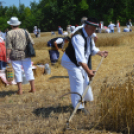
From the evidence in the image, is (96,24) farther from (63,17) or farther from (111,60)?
(63,17)

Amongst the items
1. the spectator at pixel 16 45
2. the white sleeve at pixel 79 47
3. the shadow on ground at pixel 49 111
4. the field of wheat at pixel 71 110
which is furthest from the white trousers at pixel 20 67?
the white sleeve at pixel 79 47

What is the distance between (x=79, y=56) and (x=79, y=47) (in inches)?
5.2

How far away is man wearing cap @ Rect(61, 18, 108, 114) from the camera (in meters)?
3.47

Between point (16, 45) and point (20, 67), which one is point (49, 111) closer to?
point (20, 67)

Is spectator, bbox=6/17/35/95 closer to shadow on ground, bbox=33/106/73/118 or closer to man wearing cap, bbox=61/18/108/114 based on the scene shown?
shadow on ground, bbox=33/106/73/118

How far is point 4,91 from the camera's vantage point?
5824 mm

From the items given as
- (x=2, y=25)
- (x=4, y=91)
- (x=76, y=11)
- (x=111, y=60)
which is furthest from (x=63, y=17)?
(x=4, y=91)

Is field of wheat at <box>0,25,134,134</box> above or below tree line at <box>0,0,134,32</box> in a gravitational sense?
above

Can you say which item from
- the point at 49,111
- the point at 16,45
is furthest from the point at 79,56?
the point at 16,45

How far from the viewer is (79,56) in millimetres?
3418

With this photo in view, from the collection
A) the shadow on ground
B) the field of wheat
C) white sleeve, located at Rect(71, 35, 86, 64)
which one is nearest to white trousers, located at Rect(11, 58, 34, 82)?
the field of wheat

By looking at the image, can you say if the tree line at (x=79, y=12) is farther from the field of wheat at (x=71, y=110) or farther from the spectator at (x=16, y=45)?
the field of wheat at (x=71, y=110)

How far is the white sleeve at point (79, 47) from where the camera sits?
341 centimetres

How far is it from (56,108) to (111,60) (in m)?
5.70
